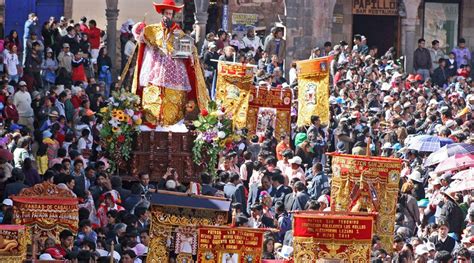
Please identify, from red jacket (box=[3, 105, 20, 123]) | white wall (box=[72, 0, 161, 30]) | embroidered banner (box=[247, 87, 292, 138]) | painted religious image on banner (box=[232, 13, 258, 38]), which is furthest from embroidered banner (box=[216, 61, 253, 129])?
painted religious image on banner (box=[232, 13, 258, 38])

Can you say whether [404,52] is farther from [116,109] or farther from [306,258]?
[306,258]

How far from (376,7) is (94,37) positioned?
39.3ft

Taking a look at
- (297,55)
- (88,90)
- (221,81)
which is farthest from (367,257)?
(297,55)

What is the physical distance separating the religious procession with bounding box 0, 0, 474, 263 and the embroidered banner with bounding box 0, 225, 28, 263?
0.7 inches

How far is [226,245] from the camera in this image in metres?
Answer: 18.1

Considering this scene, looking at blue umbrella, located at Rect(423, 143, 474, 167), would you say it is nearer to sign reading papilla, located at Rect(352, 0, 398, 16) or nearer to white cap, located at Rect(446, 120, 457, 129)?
white cap, located at Rect(446, 120, 457, 129)

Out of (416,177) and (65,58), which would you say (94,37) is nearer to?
(65,58)

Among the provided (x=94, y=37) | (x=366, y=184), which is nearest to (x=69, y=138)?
(x=366, y=184)

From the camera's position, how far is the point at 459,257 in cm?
1961

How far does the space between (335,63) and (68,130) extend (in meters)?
11.8

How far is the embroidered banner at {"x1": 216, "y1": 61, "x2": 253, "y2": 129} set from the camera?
3030cm

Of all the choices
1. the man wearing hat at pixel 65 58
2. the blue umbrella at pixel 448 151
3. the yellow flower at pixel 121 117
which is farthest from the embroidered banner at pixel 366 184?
the man wearing hat at pixel 65 58

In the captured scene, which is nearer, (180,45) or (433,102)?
(180,45)

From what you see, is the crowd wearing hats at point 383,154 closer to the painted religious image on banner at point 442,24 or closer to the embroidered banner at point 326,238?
the embroidered banner at point 326,238
